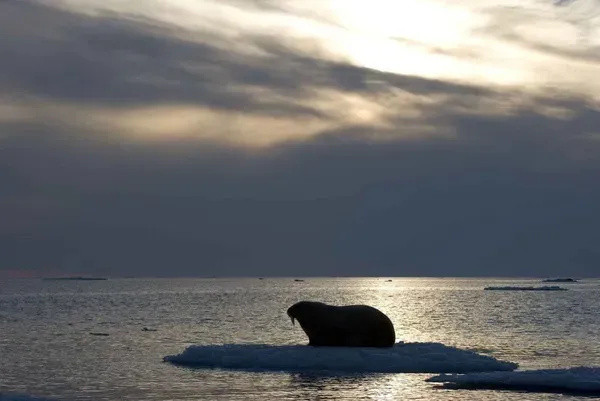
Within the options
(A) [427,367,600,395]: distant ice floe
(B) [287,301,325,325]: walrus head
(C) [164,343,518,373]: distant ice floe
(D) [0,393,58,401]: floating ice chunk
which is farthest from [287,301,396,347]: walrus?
(D) [0,393,58,401]: floating ice chunk

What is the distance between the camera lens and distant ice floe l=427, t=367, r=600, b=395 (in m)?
32.5

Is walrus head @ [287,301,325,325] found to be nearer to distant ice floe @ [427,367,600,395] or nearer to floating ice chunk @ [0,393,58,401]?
distant ice floe @ [427,367,600,395]

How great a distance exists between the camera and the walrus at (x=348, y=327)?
141 ft

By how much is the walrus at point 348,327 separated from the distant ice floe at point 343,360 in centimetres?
164

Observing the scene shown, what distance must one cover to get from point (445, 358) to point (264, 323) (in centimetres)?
3696

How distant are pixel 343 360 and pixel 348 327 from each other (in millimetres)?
4436

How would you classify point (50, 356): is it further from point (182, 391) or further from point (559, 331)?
point (559, 331)

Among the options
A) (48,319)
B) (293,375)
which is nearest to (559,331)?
(293,375)

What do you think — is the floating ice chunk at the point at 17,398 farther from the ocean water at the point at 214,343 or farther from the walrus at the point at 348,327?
the walrus at the point at 348,327

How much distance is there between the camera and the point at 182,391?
3200cm

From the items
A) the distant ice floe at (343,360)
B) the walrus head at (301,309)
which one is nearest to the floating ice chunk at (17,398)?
the distant ice floe at (343,360)

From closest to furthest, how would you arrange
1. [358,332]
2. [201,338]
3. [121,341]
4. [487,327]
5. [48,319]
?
1. [358,332]
2. [121,341]
3. [201,338]
4. [487,327]
5. [48,319]

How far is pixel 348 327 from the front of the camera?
141ft

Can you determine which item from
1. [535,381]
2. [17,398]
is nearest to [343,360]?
[535,381]
